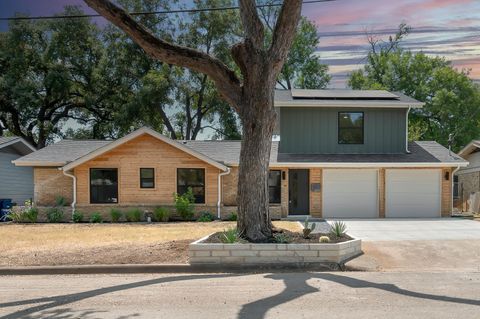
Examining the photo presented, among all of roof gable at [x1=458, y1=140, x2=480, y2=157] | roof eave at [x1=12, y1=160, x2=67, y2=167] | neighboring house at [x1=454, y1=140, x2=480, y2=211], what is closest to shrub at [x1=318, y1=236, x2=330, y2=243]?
roof eave at [x1=12, y1=160, x2=67, y2=167]

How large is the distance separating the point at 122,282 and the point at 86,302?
150 centimetres

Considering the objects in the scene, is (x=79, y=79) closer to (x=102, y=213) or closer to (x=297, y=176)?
(x=102, y=213)

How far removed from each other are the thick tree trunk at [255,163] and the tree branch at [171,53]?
510 mm

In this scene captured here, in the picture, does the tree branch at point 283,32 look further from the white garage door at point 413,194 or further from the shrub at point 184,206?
the white garage door at point 413,194

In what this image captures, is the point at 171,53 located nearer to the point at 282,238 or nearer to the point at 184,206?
the point at 282,238

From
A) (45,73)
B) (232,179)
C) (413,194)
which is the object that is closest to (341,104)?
(413,194)

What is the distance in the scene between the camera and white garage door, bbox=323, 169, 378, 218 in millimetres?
20609

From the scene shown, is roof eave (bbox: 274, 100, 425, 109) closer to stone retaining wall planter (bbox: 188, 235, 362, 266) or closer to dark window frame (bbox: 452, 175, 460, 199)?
dark window frame (bbox: 452, 175, 460, 199)

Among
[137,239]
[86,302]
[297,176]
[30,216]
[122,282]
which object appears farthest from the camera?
[297,176]

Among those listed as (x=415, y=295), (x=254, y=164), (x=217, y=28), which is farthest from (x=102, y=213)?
(x=217, y=28)

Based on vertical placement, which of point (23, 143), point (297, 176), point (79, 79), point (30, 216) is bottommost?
point (30, 216)

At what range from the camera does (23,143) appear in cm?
2573

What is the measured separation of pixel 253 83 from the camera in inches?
416

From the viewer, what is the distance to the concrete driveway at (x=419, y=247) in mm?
9586
